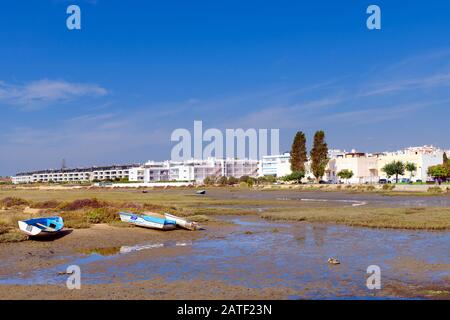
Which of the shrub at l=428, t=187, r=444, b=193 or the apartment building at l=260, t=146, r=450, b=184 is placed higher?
the apartment building at l=260, t=146, r=450, b=184

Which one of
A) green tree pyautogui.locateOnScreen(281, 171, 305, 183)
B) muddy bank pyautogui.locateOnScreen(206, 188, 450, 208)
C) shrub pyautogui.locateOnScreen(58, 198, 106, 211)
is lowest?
muddy bank pyautogui.locateOnScreen(206, 188, 450, 208)

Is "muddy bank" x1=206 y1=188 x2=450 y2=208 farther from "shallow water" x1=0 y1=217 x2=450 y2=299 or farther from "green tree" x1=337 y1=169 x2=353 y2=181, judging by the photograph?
"green tree" x1=337 y1=169 x2=353 y2=181

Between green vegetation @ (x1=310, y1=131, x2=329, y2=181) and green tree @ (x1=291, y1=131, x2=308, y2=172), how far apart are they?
5.68 m

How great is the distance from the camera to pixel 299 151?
4734 inches

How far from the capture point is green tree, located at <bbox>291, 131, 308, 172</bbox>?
392 ft

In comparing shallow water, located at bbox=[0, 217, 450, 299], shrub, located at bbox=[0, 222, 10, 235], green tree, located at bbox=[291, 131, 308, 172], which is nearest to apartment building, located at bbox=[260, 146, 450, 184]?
green tree, located at bbox=[291, 131, 308, 172]

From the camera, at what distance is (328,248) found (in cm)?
2416

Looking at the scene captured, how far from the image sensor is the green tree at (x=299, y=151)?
11962cm

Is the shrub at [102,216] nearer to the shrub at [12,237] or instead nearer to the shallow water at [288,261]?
A: the shrub at [12,237]
